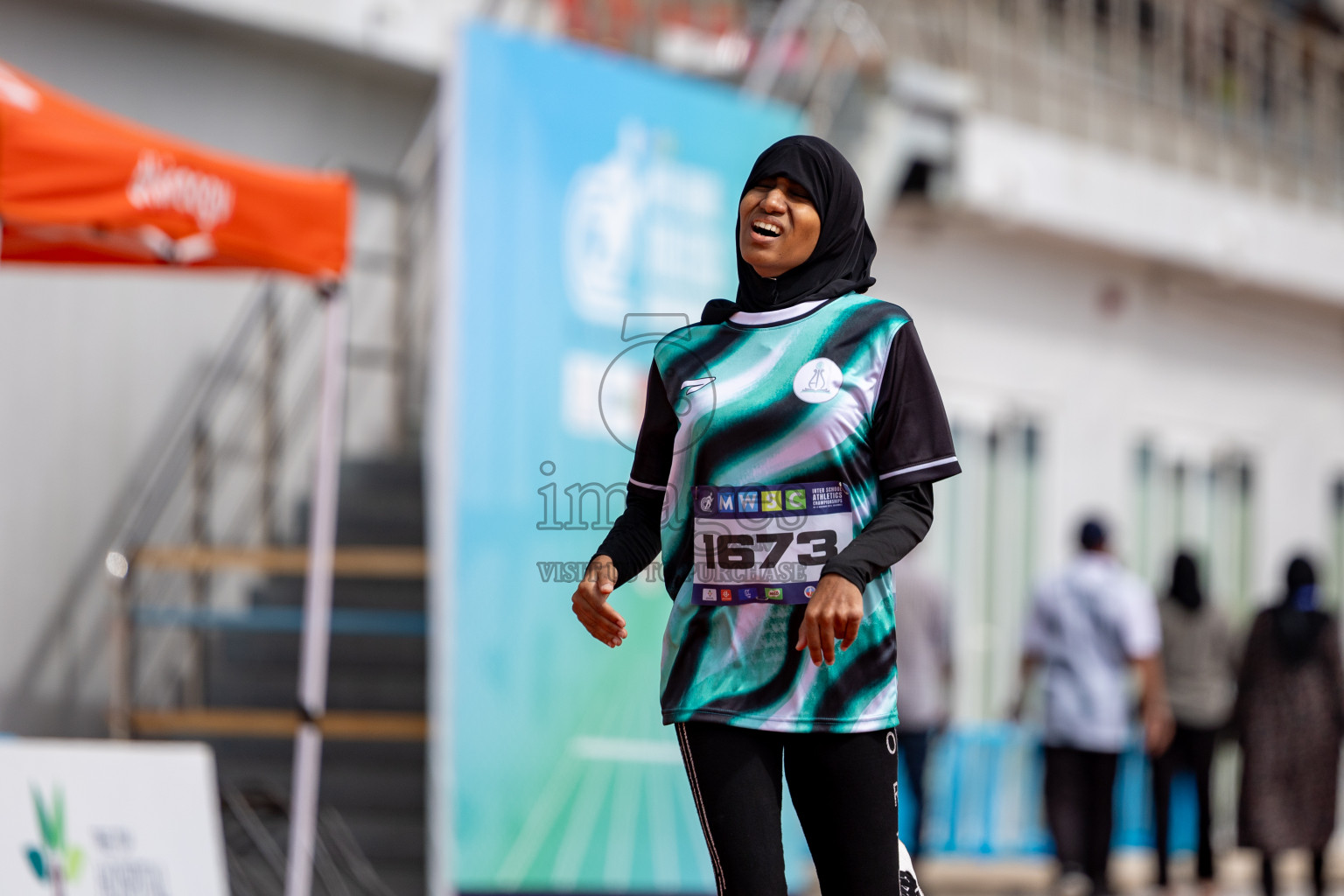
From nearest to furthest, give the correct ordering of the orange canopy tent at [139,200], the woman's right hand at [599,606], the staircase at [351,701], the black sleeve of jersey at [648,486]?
the woman's right hand at [599,606]
the black sleeve of jersey at [648,486]
the orange canopy tent at [139,200]
the staircase at [351,701]

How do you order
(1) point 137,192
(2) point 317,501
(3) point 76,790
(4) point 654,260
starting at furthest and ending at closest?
(4) point 654,260 < (2) point 317,501 < (1) point 137,192 < (3) point 76,790

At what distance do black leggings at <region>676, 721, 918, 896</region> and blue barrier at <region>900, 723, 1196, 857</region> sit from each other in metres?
8.61

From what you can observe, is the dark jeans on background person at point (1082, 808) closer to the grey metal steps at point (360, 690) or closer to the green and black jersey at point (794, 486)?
the grey metal steps at point (360, 690)

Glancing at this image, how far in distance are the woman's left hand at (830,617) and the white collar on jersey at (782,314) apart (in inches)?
17.3

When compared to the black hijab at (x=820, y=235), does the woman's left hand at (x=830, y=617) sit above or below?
below

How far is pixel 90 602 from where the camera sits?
33.2 ft

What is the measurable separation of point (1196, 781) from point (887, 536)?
789 cm

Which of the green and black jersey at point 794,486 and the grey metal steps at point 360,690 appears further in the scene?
the grey metal steps at point 360,690

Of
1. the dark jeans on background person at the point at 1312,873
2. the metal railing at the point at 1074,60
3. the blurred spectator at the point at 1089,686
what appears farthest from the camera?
the metal railing at the point at 1074,60

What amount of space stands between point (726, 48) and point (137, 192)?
591cm

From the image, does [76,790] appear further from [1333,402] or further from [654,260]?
[1333,402]

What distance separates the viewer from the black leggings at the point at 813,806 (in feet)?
10.3

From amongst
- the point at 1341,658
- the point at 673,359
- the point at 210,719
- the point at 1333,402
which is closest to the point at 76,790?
the point at 673,359

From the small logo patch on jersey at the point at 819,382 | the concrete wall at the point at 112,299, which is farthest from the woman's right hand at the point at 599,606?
the concrete wall at the point at 112,299
